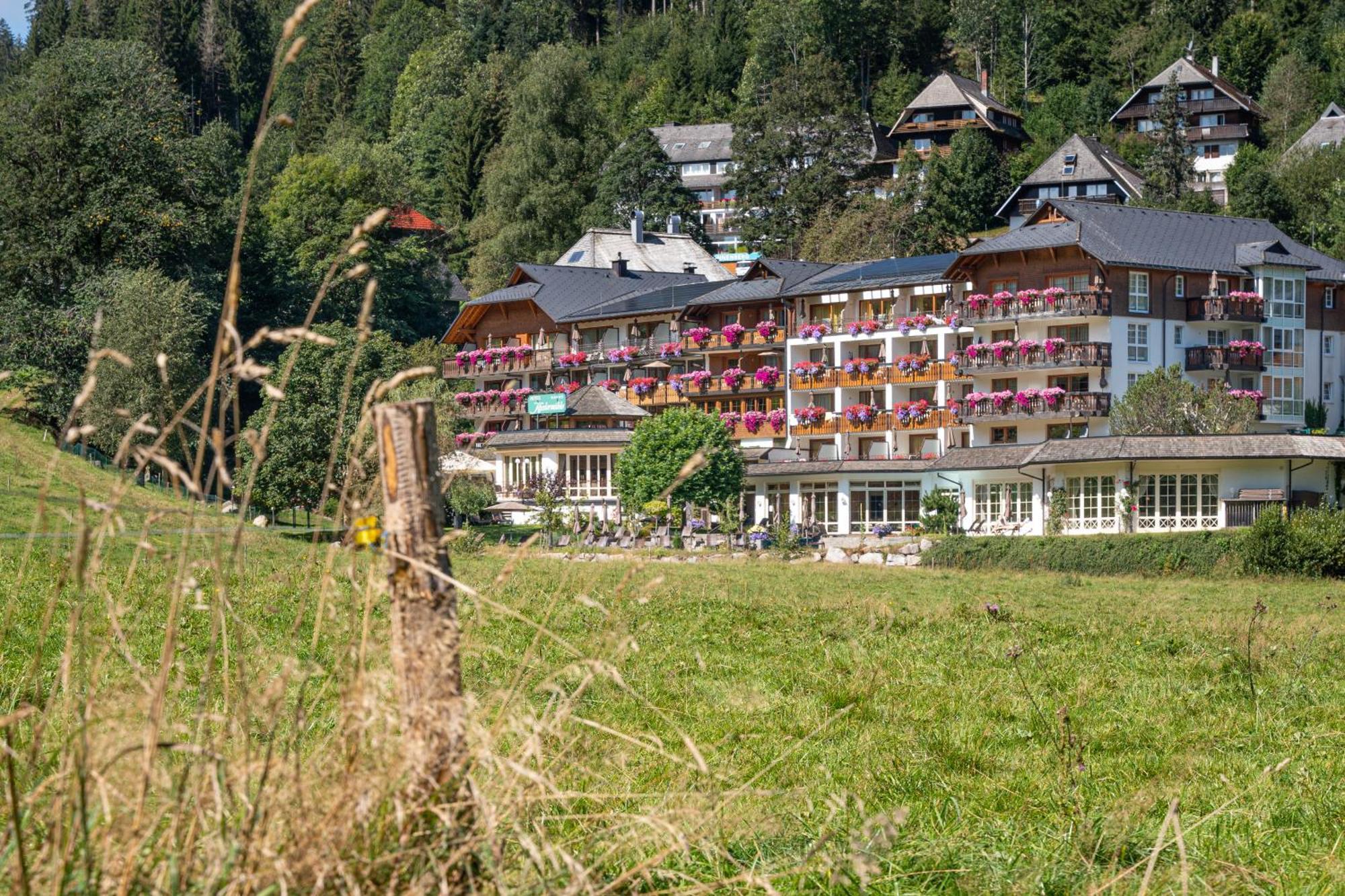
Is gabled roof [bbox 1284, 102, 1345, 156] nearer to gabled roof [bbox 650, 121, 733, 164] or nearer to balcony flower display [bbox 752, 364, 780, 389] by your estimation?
balcony flower display [bbox 752, 364, 780, 389]

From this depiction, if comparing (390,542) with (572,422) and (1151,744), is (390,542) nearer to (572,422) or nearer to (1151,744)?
(1151,744)

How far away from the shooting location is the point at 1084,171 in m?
93.1

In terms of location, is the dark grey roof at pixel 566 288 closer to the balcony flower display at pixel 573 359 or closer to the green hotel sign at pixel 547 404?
the balcony flower display at pixel 573 359

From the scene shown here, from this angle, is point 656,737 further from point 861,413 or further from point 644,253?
point 644,253

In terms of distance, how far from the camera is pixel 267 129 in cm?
324

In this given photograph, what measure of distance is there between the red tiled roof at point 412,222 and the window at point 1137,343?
4282 cm

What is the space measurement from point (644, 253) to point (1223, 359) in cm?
3526

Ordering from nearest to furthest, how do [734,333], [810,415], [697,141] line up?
[810,415] → [734,333] → [697,141]

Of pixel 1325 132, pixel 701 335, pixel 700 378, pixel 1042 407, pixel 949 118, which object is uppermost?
pixel 949 118

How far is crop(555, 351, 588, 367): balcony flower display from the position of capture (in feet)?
242

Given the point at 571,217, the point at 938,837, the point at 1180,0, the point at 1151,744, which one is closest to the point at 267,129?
the point at 938,837

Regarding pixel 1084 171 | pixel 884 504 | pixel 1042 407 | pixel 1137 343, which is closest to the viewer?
pixel 1042 407

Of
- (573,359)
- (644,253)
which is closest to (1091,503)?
(573,359)

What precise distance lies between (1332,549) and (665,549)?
1783cm
